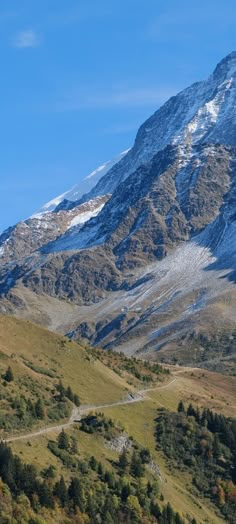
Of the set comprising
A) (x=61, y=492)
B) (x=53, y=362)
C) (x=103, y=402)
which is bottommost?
(x=103, y=402)

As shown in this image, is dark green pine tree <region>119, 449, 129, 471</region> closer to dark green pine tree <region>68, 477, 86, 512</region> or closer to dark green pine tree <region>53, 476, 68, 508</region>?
dark green pine tree <region>68, 477, 86, 512</region>

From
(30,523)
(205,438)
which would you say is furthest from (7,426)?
(205,438)

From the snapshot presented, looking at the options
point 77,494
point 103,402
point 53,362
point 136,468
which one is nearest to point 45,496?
point 77,494

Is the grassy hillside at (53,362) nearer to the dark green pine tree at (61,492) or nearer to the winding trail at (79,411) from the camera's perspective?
the winding trail at (79,411)

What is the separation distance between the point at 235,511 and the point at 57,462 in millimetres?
32963

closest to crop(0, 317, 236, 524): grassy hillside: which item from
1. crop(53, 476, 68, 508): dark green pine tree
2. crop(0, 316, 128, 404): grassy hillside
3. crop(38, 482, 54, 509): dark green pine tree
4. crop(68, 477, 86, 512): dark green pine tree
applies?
crop(0, 316, 128, 404): grassy hillside

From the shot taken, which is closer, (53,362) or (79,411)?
(79,411)

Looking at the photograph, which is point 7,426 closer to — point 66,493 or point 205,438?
point 66,493

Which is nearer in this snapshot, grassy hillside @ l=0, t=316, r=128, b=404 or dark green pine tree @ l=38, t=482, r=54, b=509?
dark green pine tree @ l=38, t=482, r=54, b=509

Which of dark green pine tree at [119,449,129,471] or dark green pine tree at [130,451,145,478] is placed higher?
dark green pine tree at [119,449,129,471]

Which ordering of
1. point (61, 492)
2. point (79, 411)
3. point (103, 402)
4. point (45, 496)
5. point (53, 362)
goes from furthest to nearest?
point (53, 362), point (103, 402), point (79, 411), point (61, 492), point (45, 496)

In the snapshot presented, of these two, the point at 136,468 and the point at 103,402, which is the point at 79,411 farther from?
the point at 136,468

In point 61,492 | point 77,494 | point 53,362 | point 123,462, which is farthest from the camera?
point 53,362

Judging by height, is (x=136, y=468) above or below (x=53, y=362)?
below
